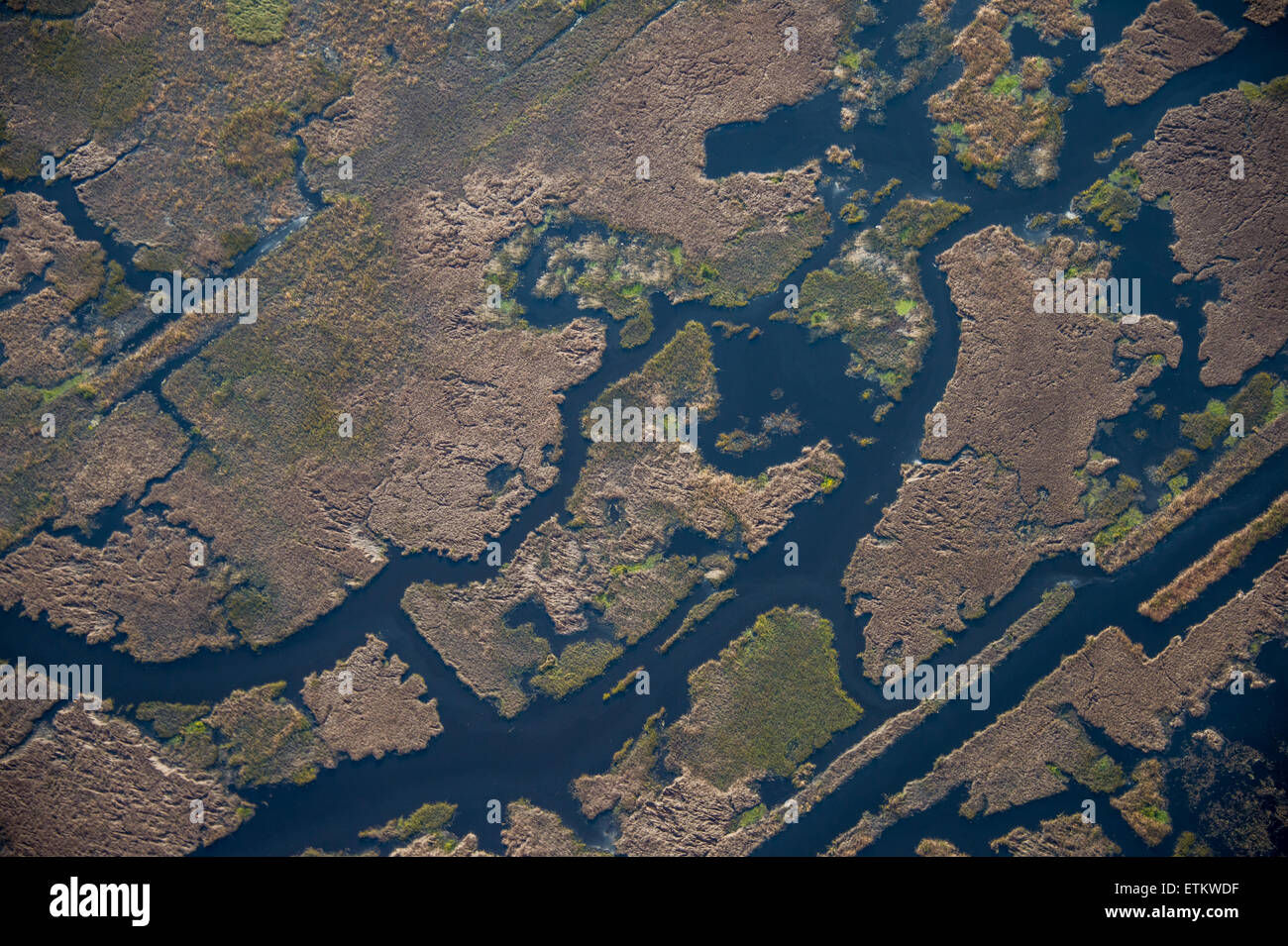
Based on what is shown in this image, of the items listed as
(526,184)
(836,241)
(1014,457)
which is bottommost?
(1014,457)

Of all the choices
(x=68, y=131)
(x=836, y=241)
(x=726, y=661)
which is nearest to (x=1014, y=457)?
(x=836, y=241)

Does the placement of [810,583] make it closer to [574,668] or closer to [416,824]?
[574,668]

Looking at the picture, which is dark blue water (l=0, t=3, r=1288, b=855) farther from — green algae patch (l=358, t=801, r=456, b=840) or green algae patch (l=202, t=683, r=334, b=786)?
green algae patch (l=202, t=683, r=334, b=786)

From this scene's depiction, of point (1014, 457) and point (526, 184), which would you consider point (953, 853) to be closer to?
point (1014, 457)

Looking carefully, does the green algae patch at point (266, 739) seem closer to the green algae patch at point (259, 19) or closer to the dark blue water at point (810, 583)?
the dark blue water at point (810, 583)

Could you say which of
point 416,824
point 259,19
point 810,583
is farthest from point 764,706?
point 259,19

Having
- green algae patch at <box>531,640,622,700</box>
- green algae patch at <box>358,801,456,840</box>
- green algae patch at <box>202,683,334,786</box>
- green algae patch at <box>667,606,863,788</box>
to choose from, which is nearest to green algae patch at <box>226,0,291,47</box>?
green algae patch at <box>202,683,334,786</box>

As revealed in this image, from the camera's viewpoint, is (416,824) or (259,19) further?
(259,19)
